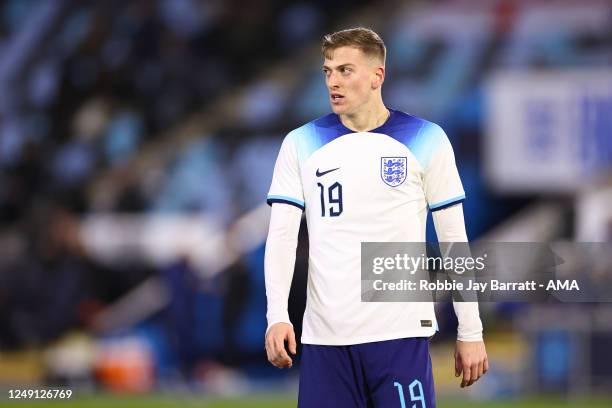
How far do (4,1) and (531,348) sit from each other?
8497mm

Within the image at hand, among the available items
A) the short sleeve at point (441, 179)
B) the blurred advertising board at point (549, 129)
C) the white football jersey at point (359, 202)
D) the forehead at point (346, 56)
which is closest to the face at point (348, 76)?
the forehead at point (346, 56)

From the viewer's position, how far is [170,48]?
15234 millimetres

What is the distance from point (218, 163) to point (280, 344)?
34.8ft

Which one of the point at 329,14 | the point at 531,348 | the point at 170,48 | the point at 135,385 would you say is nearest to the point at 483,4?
the point at 329,14

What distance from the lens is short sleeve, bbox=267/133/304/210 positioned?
4.22m

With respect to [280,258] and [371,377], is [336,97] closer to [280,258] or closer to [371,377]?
[280,258]

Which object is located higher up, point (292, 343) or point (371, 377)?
point (292, 343)

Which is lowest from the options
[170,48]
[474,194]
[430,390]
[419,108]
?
[430,390]

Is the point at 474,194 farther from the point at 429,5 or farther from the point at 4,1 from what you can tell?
the point at 4,1

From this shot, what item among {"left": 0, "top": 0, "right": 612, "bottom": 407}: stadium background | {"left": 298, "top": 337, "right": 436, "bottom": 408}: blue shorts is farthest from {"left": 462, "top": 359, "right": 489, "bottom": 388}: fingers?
{"left": 0, "top": 0, "right": 612, "bottom": 407}: stadium background

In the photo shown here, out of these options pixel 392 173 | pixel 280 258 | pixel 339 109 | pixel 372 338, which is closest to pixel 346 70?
pixel 339 109

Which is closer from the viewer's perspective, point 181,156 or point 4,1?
point 181,156

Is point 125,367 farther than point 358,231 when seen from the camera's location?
Yes

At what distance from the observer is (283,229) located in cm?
421
